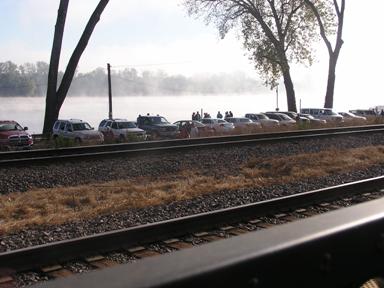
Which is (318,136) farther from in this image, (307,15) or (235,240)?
(307,15)

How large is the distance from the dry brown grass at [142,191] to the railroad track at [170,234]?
6.97 feet

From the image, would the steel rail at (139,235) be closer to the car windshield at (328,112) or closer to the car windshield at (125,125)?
the car windshield at (125,125)

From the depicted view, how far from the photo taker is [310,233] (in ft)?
6.28

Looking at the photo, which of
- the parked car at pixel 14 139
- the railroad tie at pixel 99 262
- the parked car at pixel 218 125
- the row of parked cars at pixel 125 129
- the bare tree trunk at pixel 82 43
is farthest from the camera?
the parked car at pixel 218 125

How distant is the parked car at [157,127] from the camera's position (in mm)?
32241

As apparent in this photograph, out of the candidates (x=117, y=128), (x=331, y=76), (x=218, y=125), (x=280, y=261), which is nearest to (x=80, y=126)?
(x=117, y=128)

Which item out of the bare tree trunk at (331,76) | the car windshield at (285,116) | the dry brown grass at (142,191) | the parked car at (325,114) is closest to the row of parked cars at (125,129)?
the car windshield at (285,116)

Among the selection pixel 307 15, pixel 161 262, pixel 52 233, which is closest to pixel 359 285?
pixel 161 262

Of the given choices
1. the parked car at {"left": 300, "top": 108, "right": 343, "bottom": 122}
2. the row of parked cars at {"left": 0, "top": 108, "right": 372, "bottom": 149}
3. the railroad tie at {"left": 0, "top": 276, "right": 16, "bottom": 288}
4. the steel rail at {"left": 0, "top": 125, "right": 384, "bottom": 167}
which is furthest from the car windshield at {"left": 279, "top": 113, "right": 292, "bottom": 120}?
the railroad tie at {"left": 0, "top": 276, "right": 16, "bottom": 288}

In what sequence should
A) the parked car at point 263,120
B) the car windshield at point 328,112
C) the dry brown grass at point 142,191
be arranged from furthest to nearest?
the car windshield at point 328,112 → the parked car at point 263,120 → the dry brown grass at point 142,191

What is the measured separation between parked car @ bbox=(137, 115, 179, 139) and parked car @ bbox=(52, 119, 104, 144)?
336 centimetres

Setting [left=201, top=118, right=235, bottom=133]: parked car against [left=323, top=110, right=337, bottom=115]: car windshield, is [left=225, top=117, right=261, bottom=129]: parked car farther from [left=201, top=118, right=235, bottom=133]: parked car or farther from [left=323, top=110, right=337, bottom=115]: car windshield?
[left=323, top=110, right=337, bottom=115]: car windshield

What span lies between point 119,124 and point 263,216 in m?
24.6

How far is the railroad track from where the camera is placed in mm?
6040
